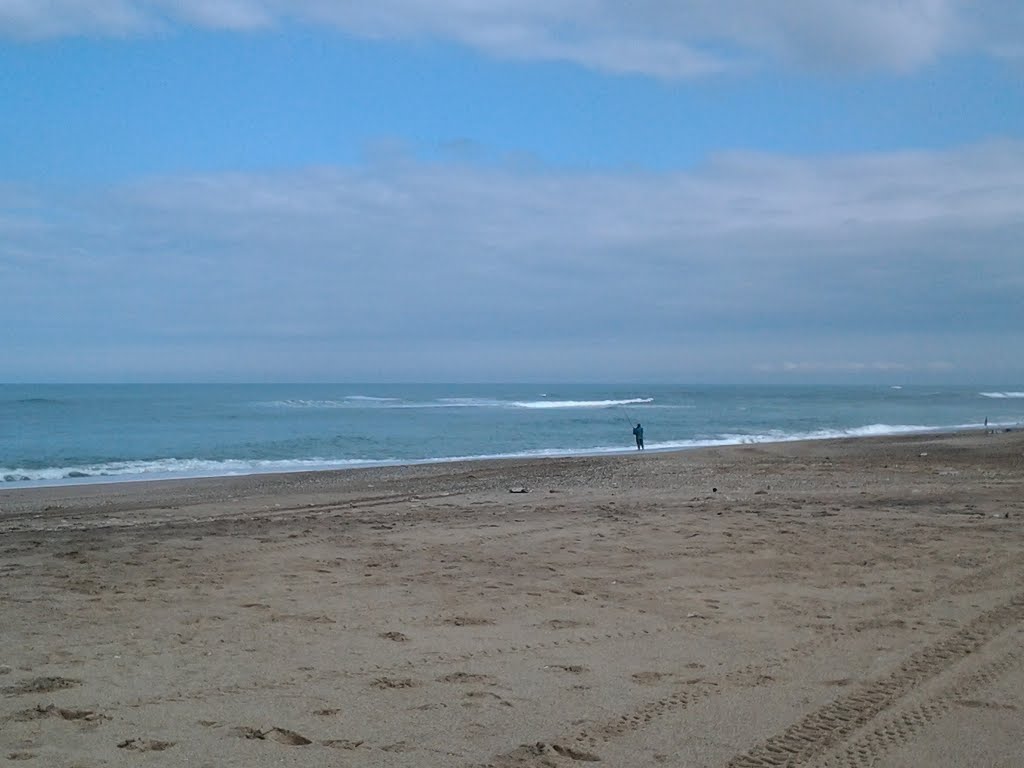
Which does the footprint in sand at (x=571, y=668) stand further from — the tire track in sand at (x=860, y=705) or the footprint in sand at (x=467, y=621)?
the tire track in sand at (x=860, y=705)

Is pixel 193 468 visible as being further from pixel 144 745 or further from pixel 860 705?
pixel 860 705

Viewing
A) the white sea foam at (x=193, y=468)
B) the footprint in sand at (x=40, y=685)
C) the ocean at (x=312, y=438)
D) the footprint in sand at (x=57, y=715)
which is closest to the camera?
the footprint in sand at (x=57, y=715)

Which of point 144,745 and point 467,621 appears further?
point 467,621

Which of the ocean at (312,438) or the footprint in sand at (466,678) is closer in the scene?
the footprint in sand at (466,678)

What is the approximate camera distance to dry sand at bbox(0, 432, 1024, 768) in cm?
455

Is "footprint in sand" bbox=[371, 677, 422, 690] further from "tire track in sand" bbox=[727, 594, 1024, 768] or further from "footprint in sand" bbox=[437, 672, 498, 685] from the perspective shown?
"tire track in sand" bbox=[727, 594, 1024, 768]

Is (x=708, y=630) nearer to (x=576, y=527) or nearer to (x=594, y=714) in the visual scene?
(x=594, y=714)

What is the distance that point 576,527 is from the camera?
11477mm

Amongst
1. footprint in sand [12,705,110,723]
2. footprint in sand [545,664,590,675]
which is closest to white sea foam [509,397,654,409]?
footprint in sand [545,664,590,675]

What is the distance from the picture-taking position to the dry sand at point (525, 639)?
4.55m

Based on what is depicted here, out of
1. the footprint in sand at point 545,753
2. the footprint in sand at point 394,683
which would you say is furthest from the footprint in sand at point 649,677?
the footprint in sand at point 394,683

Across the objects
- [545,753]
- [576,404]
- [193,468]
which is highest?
[576,404]

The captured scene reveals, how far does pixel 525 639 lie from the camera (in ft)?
21.0

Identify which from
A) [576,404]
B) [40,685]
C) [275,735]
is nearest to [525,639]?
[275,735]
